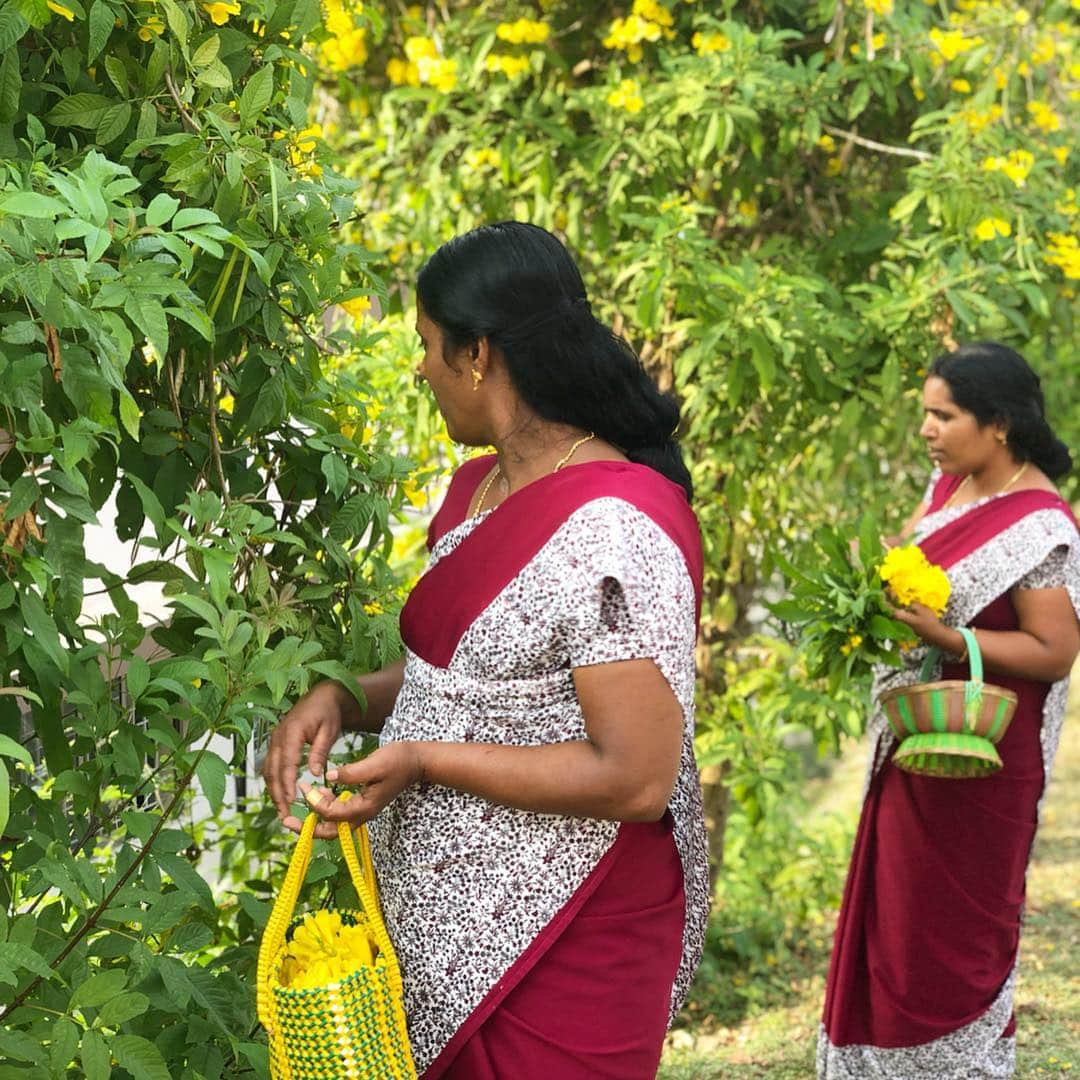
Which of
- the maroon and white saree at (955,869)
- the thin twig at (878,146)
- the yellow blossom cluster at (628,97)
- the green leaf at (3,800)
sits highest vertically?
the yellow blossom cluster at (628,97)

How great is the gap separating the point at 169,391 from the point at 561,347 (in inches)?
18.3

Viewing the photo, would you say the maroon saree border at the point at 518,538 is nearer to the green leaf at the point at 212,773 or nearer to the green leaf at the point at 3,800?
the green leaf at the point at 212,773

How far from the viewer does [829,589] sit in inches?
127

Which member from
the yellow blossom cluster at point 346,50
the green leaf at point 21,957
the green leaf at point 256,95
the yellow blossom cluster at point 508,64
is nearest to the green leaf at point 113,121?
the green leaf at point 256,95

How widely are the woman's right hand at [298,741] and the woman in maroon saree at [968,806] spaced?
1794 mm

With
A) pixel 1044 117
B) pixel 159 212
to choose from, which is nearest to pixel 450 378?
pixel 159 212

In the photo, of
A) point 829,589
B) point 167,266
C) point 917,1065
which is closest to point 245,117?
point 167,266

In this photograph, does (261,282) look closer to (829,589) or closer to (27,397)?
(27,397)

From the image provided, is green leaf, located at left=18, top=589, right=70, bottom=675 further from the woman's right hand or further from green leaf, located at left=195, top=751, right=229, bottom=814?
the woman's right hand

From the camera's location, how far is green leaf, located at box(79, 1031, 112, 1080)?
1.42 metres

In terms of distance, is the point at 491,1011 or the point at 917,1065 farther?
the point at 917,1065

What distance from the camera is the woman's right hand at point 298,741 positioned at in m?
1.78

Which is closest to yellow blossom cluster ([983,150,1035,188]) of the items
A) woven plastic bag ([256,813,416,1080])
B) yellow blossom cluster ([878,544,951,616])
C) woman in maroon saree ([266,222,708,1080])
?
yellow blossom cluster ([878,544,951,616])

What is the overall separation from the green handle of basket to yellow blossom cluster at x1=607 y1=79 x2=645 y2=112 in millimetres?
1416
